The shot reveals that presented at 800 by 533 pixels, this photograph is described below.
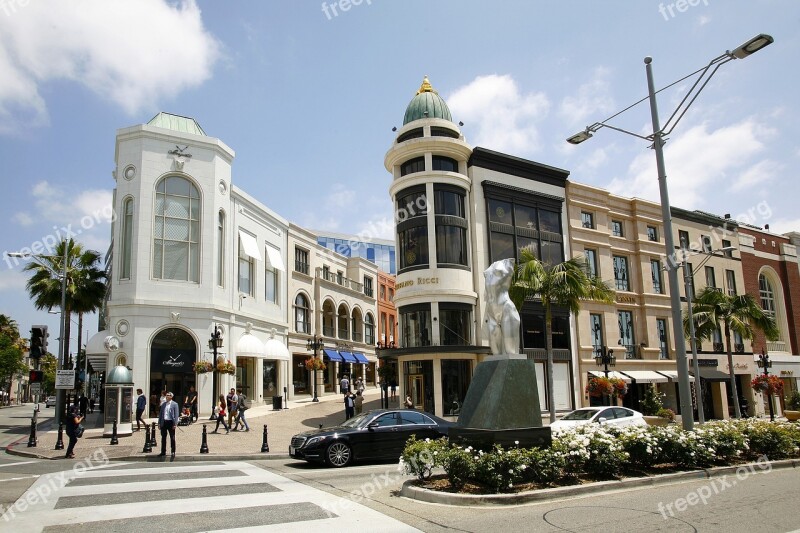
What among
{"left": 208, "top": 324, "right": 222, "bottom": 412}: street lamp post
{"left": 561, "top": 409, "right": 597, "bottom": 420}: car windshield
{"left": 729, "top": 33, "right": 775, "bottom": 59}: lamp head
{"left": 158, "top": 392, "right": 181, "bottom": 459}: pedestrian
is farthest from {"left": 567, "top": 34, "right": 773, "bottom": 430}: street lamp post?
{"left": 208, "top": 324, "right": 222, "bottom": 412}: street lamp post

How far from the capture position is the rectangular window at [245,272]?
35781 millimetres

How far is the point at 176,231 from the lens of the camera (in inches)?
1222

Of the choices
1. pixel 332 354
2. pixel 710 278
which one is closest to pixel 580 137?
pixel 710 278

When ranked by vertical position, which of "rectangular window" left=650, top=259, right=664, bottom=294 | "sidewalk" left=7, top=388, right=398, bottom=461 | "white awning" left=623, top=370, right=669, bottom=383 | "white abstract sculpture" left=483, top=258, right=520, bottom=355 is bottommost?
"sidewalk" left=7, top=388, right=398, bottom=461

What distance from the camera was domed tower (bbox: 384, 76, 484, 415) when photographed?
29375mm

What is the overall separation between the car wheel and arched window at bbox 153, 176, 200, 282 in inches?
750

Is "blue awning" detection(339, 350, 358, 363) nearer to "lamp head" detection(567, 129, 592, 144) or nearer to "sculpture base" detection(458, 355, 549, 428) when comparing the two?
"lamp head" detection(567, 129, 592, 144)

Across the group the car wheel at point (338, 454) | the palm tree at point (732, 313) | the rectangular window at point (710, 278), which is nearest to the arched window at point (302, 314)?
the palm tree at point (732, 313)

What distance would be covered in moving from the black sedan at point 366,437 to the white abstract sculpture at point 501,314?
3.14 meters

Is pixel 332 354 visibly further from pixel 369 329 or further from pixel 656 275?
pixel 656 275

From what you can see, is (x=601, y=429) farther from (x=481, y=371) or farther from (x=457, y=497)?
(x=457, y=497)

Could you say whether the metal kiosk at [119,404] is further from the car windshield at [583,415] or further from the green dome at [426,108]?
the green dome at [426,108]

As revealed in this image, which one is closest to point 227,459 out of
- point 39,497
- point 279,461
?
point 279,461

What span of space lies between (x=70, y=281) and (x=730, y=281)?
146 ft
